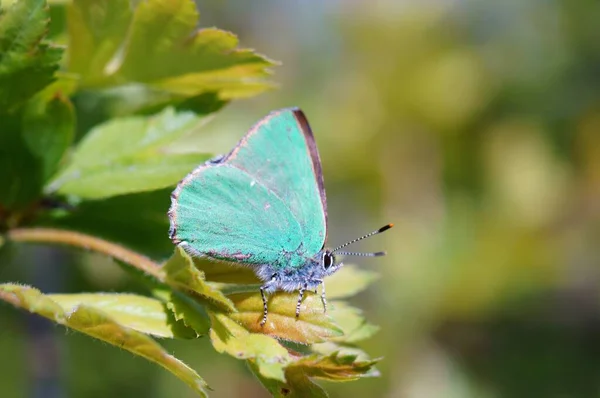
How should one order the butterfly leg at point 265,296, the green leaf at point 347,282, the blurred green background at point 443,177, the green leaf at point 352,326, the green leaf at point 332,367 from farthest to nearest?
the blurred green background at point 443,177 < the green leaf at point 347,282 < the green leaf at point 352,326 < the butterfly leg at point 265,296 < the green leaf at point 332,367

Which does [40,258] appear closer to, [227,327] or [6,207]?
[6,207]

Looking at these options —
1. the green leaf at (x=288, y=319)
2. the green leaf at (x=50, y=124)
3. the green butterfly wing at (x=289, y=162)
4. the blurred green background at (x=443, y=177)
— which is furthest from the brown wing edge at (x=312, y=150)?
the blurred green background at (x=443, y=177)

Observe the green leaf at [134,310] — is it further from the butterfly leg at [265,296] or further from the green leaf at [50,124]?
the green leaf at [50,124]

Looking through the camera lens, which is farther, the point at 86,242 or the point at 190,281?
the point at 86,242

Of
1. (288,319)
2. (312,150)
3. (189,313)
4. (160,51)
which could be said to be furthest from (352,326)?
(160,51)

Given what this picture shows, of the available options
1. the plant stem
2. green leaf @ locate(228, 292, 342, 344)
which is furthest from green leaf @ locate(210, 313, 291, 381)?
the plant stem

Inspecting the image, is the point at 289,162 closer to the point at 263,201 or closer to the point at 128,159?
the point at 263,201
